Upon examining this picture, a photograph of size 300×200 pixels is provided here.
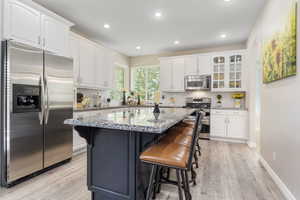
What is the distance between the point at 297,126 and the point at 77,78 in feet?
12.2

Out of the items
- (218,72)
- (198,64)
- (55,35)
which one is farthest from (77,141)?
(218,72)

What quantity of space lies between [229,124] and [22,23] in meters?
4.88

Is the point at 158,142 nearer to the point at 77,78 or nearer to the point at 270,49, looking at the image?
the point at 270,49

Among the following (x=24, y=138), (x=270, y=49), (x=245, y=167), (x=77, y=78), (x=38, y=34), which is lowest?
(x=245, y=167)

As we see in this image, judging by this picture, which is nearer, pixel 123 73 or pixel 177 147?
pixel 177 147

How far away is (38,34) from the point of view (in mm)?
2562

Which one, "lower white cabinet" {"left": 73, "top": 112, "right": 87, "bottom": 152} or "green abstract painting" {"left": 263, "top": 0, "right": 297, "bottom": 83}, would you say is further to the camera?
"lower white cabinet" {"left": 73, "top": 112, "right": 87, "bottom": 152}

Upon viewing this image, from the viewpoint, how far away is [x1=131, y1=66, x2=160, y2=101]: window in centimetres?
609

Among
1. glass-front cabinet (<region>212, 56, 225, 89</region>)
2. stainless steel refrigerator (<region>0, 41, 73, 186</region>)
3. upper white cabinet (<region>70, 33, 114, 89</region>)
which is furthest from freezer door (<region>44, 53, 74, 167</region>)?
glass-front cabinet (<region>212, 56, 225, 89</region>)

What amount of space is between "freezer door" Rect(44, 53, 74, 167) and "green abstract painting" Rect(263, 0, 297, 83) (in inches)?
126

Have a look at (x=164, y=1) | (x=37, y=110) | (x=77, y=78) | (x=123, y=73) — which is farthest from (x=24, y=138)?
(x=123, y=73)

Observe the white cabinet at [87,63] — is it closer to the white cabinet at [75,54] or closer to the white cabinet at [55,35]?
the white cabinet at [75,54]

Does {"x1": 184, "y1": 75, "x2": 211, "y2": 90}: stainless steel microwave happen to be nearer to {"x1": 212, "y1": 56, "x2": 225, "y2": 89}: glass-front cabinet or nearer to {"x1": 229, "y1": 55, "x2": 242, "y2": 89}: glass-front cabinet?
{"x1": 212, "y1": 56, "x2": 225, "y2": 89}: glass-front cabinet

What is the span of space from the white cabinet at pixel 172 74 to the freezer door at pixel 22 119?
146 inches
